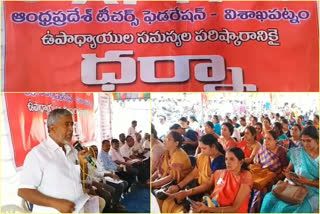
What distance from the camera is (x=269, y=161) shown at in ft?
5.21

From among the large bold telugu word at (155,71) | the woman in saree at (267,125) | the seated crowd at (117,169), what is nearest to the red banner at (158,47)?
the large bold telugu word at (155,71)

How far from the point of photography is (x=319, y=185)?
1.58m

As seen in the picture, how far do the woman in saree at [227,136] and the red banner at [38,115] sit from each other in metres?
0.62

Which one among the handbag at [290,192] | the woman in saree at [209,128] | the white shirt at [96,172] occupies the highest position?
the woman in saree at [209,128]

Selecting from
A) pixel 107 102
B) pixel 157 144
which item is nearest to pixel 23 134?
pixel 107 102

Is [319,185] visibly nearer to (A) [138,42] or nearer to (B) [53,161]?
(A) [138,42]

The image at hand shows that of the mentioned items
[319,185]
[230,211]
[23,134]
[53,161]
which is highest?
[23,134]

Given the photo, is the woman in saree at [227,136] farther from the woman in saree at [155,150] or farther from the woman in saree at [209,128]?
the woman in saree at [155,150]

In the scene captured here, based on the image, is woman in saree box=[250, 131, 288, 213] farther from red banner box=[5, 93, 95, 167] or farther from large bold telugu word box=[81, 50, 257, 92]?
red banner box=[5, 93, 95, 167]

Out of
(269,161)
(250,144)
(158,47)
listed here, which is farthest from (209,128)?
(158,47)

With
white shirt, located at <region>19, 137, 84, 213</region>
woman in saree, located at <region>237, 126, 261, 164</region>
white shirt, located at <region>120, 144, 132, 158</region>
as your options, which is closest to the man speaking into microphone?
Answer: white shirt, located at <region>19, 137, 84, 213</region>

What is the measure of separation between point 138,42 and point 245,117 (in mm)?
629

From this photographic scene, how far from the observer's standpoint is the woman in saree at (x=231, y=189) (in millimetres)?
1575

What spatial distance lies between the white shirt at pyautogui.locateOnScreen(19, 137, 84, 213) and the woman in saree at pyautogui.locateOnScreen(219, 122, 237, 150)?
0.70m
